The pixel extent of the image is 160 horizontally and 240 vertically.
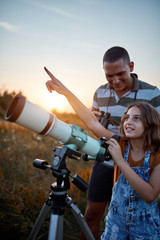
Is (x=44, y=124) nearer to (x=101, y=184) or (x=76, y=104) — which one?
(x=76, y=104)

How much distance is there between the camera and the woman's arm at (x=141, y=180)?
59.3 inches

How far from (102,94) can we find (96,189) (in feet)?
4.31

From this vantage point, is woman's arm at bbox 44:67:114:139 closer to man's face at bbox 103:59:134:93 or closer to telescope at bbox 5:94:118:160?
telescope at bbox 5:94:118:160

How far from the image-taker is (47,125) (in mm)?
1238

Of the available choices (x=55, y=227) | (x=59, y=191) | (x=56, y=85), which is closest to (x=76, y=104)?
(x=56, y=85)

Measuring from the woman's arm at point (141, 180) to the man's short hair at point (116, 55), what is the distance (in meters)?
1.08

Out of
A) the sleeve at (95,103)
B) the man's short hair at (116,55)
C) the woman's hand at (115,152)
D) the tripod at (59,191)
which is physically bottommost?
the tripod at (59,191)

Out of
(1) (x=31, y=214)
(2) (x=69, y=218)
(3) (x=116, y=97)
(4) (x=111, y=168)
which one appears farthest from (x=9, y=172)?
→ (3) (x=116, y=97)

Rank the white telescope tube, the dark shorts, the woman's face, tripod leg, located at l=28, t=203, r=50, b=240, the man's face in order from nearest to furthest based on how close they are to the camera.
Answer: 1. the white telescope tube
2. tripod leg, located at l=28, t=203, r=50, b=240
3. the woman's face
4. the man's face
5. the dark shorts

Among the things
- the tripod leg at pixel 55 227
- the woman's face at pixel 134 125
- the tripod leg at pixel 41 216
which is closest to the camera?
the tripod leg at pixel 55 227

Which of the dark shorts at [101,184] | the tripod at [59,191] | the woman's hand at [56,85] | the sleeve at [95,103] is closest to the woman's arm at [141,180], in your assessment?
the tripod at [59,191]

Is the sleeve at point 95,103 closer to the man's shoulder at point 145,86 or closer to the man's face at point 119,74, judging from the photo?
the man's face at point 119,74

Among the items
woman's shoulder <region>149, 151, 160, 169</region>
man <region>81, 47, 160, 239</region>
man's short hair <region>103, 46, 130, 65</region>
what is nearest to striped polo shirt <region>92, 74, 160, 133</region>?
man <region>81, 47, 160, 239</region>

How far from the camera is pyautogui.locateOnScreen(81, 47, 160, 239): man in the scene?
7.03ft
